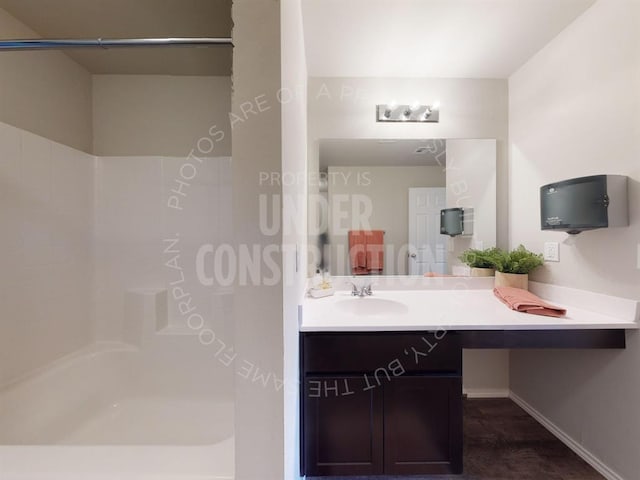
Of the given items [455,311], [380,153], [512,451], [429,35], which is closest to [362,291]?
[455,311]

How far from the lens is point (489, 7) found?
4.70ft

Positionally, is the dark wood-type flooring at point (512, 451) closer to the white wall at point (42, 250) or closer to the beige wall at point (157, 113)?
the white wall at point (42, 250)

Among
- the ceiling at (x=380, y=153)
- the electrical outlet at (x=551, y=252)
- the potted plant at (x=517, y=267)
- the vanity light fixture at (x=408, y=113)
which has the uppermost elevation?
the vanity light fixture at (x=408, y=113)

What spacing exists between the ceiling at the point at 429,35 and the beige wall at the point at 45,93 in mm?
1448

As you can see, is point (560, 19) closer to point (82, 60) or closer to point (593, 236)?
point (593, 236)

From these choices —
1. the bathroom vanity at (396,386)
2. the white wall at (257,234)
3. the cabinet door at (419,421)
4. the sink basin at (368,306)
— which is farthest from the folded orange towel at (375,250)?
the white wall at (257,234)

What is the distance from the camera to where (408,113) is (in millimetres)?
1973

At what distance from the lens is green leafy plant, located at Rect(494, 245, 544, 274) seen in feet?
5.76

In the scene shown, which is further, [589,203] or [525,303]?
[525,303]

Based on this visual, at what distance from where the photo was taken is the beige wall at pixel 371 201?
6.34 feet

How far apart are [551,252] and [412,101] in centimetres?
134

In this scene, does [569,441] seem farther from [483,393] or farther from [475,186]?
[475,186]

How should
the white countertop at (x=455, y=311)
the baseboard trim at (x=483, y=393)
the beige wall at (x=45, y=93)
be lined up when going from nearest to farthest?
1. the white countertop at (x=455, y=311)
2. the beige wall at (x=45, y=93)
3. the baseboard trim at (x=483, y=393)

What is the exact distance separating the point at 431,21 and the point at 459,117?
70 centimetres
